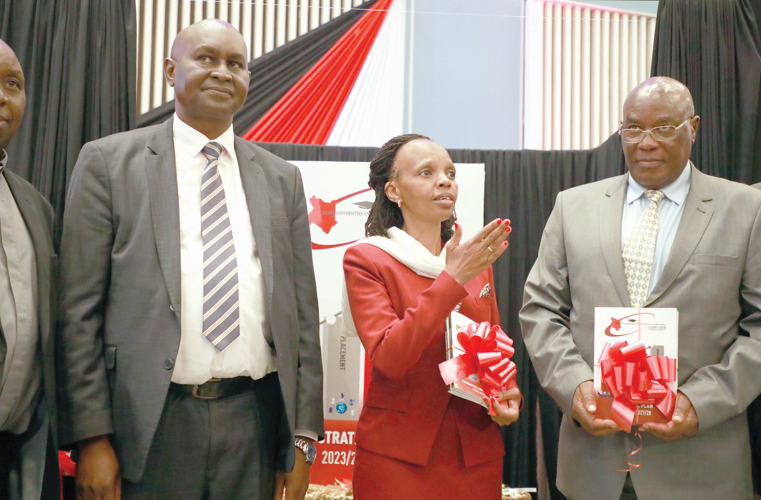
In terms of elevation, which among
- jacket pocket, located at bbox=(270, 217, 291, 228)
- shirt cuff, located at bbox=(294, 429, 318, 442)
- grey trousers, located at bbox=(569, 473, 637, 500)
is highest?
jacket pocket, located at bbox=(270, 217, 291, 228)

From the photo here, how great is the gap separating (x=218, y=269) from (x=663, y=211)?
1.58m

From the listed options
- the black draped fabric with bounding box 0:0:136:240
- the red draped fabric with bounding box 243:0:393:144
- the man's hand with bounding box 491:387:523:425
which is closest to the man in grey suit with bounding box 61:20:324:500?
the man's hand with bounding box 491:387:523:425

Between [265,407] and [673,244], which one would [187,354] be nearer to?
[265,407]

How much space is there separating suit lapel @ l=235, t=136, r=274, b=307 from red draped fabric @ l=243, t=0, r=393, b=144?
242 centimetres

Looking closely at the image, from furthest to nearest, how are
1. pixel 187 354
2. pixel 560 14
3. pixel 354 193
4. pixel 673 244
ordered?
pixel 560 14
pixel 354 193
pixel 673 244
pixel 187 354

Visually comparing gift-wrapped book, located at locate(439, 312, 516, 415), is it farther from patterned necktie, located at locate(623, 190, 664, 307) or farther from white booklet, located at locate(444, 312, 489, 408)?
patterned necktie, located at locate(623, 190, 664, 307)

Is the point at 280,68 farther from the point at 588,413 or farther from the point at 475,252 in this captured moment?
the point at 588,413

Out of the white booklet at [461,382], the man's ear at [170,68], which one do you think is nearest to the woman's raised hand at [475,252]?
the white booklet at [461,382]

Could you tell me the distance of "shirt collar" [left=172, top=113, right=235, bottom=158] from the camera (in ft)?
6.59

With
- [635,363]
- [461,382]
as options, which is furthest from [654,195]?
[461,382]

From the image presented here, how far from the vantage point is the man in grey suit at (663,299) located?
6.88 feet

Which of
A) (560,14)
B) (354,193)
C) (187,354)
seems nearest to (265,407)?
(187,354)

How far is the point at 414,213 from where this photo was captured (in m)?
2.31

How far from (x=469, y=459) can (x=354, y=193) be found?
2.41m
